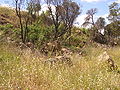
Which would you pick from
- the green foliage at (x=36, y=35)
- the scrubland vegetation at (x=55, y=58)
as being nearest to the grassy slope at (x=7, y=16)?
the scrubland vegetation at (x=55, y=58)

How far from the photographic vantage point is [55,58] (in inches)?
264

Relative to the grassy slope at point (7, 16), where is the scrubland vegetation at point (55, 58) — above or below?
below

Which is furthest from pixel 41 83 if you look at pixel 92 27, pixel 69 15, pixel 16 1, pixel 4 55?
pixel 92 27

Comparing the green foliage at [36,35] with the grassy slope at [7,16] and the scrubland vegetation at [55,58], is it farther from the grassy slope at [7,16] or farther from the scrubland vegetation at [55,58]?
the grassy slope at [7,16]

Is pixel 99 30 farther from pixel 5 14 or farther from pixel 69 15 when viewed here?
pixel 5 14

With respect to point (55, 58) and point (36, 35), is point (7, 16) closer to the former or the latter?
point (36, 35)

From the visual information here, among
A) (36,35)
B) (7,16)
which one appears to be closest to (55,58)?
(36,35)

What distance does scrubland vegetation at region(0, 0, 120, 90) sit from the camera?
13.9 feet

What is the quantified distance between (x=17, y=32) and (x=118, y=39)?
18.1m

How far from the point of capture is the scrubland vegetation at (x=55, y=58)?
424cm

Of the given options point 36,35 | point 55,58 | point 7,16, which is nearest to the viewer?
point 55,58

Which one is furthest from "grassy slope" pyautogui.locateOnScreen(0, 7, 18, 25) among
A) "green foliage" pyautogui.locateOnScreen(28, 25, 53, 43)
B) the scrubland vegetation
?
"green foliage" pyautogui.locateOnScreen(28, 25, 53, 43)

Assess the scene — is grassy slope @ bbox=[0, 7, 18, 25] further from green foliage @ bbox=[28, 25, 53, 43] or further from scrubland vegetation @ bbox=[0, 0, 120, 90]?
green foliage @ bbox=[28, 25, 53, 43]

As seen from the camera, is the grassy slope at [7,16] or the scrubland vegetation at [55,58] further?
the grassy slope at [7,16]
